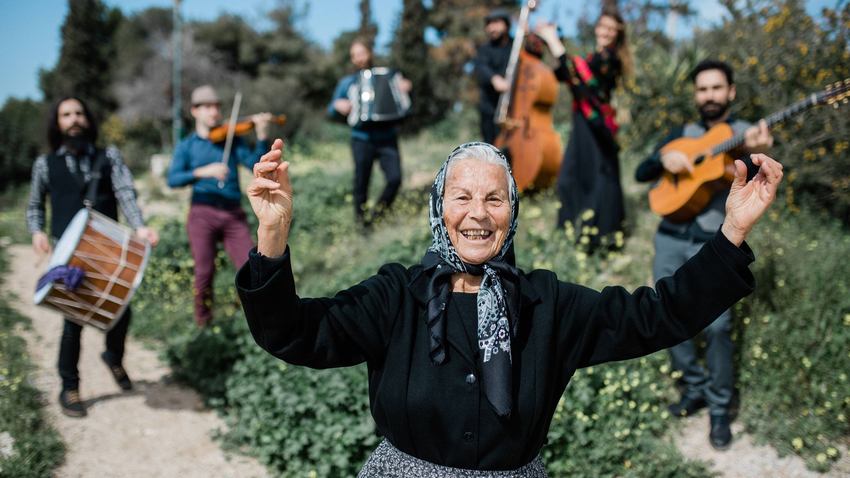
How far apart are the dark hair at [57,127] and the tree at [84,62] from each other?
963 inches

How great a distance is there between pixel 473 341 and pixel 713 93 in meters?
2.71

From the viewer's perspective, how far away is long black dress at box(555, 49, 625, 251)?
16.7ft

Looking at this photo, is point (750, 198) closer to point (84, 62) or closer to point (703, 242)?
point (703, 242)

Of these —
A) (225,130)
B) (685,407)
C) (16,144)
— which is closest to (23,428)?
(225,130)

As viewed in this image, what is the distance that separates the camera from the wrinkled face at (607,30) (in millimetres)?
4977

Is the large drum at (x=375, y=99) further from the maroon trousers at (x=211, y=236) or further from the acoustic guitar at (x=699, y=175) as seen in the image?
the acoustic guitar at (x=699, y=175)

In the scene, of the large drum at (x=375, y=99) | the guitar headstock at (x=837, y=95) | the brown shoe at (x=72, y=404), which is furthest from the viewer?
the large drum at (x=375, y=99)

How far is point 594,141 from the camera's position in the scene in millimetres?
5281

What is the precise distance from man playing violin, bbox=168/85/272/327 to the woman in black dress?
235 cm

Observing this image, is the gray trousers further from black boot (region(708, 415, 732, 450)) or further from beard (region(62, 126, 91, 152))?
beard (region(62, 126, 91, 152))

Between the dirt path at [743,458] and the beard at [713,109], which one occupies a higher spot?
the beard at [713,109]

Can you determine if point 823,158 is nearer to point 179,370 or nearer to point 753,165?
point 753,165

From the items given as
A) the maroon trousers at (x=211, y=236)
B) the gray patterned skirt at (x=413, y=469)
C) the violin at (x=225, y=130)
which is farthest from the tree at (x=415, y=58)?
the gray patterned skirt at (x=413, y=469)

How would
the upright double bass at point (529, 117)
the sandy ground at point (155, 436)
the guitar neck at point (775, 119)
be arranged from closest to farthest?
the guitar neck at point (775, 119) → the sandy ground at point (155, 436) → the upright double bass at point (529, 117)
